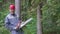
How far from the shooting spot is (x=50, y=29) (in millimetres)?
9547

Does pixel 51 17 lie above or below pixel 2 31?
above

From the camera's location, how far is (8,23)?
596 cm

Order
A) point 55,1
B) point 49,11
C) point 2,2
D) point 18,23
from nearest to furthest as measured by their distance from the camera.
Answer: point 18,23 → point 55,1 → point 49,11 → point 2,2

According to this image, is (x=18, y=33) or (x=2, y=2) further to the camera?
(x=2, y=2)

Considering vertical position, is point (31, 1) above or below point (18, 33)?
above

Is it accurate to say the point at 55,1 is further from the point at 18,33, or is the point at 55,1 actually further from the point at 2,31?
the point at 2,31

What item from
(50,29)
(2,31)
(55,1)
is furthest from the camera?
(2,31)

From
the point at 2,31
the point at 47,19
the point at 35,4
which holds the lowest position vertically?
the point at 2,31

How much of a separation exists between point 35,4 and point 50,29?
1555mm

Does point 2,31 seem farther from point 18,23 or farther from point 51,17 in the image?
point 18,23

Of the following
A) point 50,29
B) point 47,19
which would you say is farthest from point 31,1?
point 50,29

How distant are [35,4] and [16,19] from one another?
2648 millimetres

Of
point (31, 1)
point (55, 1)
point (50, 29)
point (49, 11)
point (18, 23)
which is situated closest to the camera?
point (18, 23)

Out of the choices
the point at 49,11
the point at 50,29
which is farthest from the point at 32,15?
the point at 49,11
